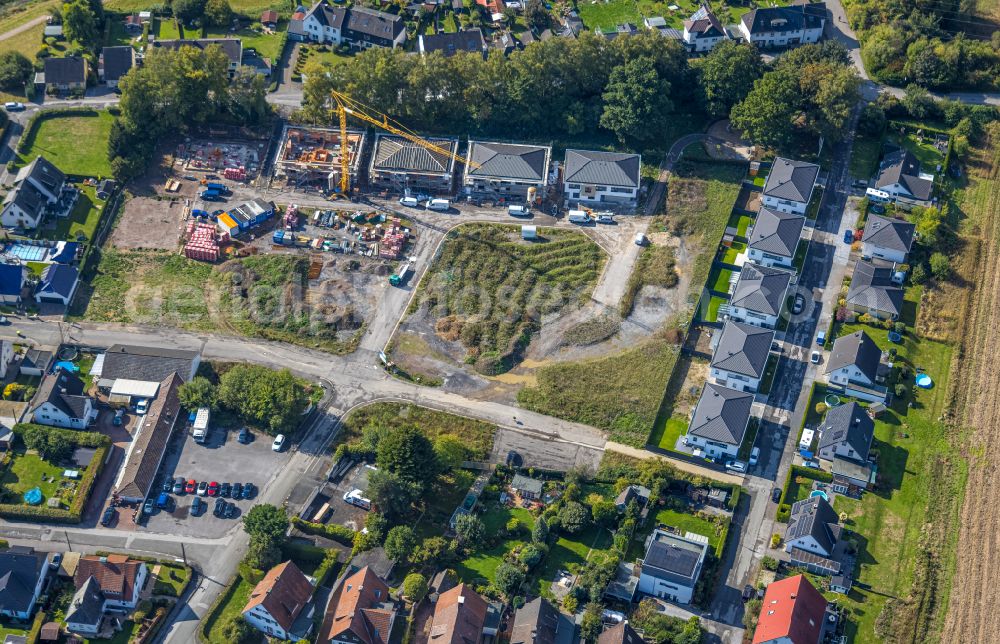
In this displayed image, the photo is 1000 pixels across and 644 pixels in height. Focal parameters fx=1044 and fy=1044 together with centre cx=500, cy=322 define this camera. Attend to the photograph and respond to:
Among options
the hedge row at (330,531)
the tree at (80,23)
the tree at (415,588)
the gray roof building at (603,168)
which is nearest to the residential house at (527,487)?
the tree at (415,588)

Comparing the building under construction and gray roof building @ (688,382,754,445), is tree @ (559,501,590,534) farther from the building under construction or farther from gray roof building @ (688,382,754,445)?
the building under construction

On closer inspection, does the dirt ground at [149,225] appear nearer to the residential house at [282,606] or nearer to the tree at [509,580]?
the residential house at [282,606]

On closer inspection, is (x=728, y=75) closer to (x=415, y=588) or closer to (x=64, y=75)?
(x=415, y=588)

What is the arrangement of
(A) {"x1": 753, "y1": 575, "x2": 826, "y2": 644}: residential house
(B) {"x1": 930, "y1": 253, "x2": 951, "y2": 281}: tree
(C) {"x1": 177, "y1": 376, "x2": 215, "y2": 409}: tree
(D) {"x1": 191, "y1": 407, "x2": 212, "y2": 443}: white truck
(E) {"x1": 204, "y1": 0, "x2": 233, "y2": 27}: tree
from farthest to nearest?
(E) {"x1": 204, "y1": 0, "x2": 233, "y2": 27}: tree
(B) {"x1": 930, "y1": 253, "x2": 951, "y2": 281}: tree
(C) {"x1": 177, "y1": 376, "x2": 215, "y2": 409}: tree
(D) {"x1": 191, "y1": 407, "x2": 212, "y2": 443}: white truck
(A) {"x1": 753, "y1": 575, "x2": 826, "y2": 644}: residential house

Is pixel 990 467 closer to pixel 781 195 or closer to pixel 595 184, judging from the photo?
pixel 781 195

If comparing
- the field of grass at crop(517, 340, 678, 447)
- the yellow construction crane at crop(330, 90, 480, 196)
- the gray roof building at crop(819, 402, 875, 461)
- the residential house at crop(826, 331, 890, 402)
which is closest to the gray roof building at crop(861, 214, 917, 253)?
the residential house at crop(826, 331, 890, 402)

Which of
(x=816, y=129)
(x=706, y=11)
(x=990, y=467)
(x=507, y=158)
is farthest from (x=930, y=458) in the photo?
(x=706, y=11)
